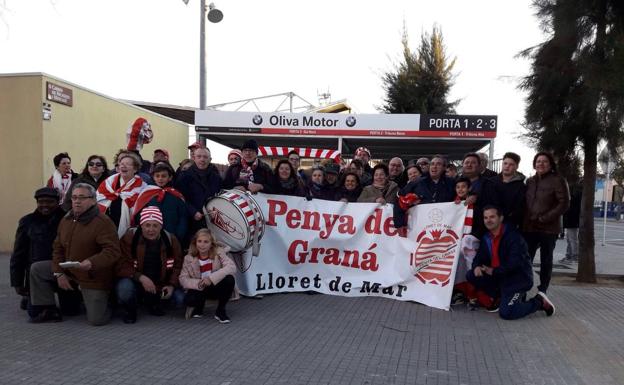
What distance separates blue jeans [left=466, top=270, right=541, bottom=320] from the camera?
5.73 meters

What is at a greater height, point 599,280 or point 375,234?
point 375,234

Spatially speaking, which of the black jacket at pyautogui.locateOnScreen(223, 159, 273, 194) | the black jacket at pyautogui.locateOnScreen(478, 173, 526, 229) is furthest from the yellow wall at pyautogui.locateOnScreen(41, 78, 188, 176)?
the black jacket at pyautogui.locateOnScreen(478, 173, 526, 229)

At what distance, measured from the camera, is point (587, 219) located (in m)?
8.33

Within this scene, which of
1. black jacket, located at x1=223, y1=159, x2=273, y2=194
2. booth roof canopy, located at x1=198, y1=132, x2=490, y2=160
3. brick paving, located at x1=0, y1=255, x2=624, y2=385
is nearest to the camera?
brick paving, located at x1=0, y1=255, x2=624, y2=385

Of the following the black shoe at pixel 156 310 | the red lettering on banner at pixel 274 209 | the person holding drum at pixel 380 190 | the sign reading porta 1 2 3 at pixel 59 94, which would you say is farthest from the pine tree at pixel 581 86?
the sign reading porta 1 2 3 at pixel 59 94

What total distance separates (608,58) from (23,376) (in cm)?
829

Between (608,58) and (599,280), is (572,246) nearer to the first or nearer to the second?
(599,280)

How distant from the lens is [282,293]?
689 centimetres

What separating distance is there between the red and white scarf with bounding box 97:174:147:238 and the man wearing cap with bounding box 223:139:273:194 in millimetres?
1362

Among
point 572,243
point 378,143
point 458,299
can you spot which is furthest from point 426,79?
point 458,299

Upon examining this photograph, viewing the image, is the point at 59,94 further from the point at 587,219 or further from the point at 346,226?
the point at 587,219

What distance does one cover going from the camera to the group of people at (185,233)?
17.2ft

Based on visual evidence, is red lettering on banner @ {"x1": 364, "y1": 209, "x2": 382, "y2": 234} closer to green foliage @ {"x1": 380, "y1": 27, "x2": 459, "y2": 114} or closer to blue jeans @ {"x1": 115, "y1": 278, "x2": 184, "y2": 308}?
blue jeans @ {"x1": 115, "y1": 278, "x2": 184, "y2": 308}

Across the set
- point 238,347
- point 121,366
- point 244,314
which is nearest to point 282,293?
point 244,314
